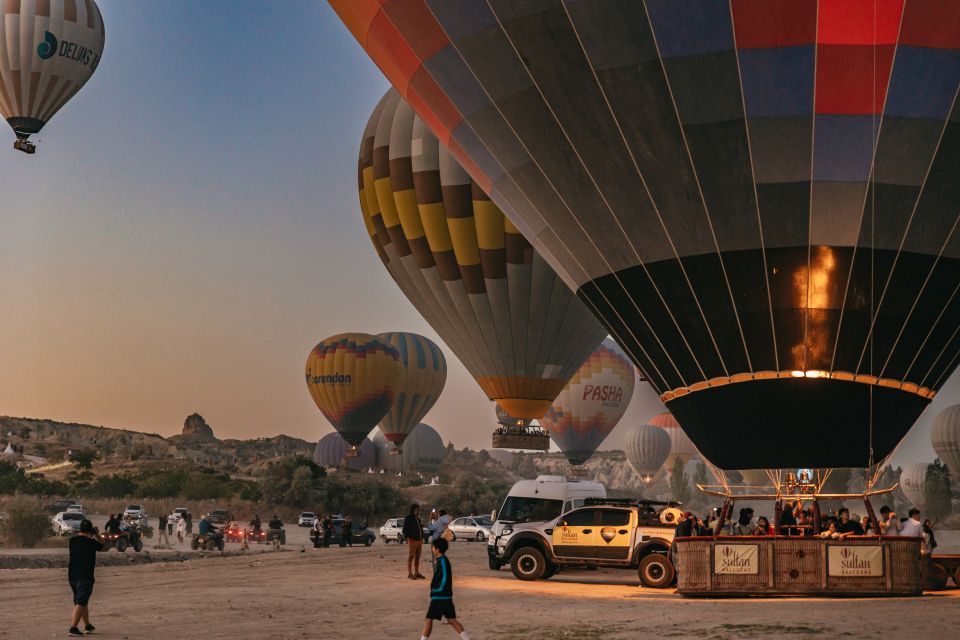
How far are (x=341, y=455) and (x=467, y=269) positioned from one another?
91518 millimetres

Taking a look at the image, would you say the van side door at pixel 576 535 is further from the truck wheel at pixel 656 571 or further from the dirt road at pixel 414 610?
the truck wheel at pixel 656 571

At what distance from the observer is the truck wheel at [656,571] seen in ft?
70.5

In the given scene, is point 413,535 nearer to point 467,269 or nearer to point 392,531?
point 467,269

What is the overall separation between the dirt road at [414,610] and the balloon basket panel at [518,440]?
17.7 metres

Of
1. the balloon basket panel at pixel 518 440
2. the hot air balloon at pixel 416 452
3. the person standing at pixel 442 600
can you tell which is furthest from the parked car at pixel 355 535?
the hot air balloon at pixel 416 452

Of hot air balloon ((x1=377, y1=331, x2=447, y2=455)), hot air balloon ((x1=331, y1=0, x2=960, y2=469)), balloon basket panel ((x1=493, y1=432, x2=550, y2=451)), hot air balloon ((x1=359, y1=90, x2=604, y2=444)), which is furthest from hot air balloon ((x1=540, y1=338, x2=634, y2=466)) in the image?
hot air balloon ((x1=331, y1=0, x2=960, y2=469))

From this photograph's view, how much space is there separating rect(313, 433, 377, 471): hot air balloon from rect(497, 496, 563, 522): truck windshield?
95.3 meters

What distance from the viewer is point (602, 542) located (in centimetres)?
2250

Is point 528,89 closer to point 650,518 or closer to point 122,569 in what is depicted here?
point 650,518

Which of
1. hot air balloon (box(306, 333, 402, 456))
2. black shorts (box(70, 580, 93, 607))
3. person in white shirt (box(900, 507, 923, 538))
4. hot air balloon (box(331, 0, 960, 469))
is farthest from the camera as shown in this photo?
hot air balloon (box(306, 333, 402, 456))

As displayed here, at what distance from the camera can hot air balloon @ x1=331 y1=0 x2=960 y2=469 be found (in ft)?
54.4

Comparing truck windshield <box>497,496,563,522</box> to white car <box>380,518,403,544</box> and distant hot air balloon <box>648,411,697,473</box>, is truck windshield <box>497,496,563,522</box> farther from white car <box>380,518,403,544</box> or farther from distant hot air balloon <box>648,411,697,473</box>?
distant hot air balloon <box>648,411,697,473</box>

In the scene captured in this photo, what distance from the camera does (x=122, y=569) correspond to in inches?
1121

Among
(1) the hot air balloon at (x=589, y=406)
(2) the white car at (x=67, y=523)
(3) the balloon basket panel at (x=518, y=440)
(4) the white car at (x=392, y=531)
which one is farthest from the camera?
(1) the hot air balloon at (x=589, y=406)
